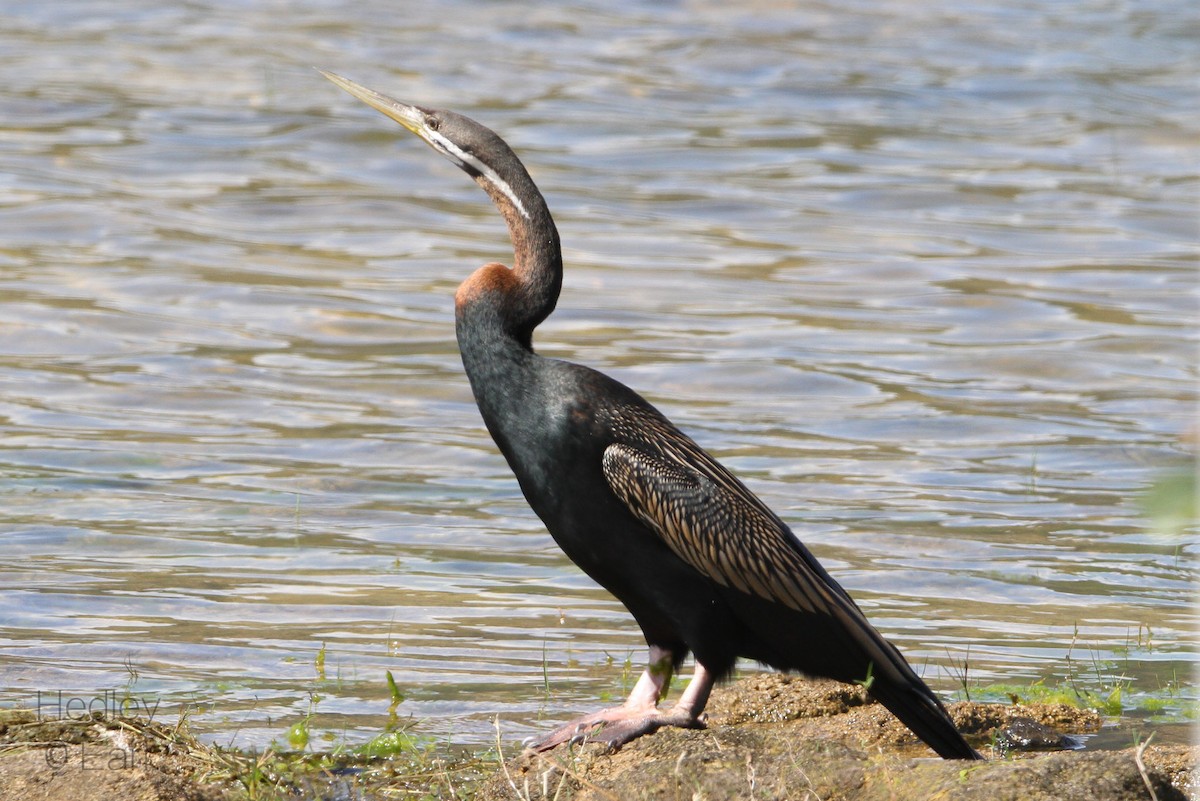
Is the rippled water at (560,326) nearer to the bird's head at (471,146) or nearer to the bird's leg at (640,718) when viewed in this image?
the bird's leg at (640,718)

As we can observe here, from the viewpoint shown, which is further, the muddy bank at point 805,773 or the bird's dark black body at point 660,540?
the bird's dark black body at point 660,540

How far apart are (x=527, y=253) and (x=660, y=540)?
874 mm

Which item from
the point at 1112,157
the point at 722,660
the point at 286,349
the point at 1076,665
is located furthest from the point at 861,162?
the point at 722,660

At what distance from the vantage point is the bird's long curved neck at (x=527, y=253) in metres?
5.06

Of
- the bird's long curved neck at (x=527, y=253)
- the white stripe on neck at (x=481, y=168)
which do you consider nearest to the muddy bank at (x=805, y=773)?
the bird's long curved neck at (x=527, y=253)

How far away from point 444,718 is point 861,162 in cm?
1344

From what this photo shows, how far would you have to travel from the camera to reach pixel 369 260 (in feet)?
48.2

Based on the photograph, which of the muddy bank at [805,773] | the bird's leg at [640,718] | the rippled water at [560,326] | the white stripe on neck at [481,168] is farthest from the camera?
the rippled water at [560,326]

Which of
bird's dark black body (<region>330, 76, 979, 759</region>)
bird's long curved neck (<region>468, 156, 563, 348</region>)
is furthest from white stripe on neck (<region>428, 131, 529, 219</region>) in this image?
bird's dark black body (<region>330, 76, 979, 759</region>)

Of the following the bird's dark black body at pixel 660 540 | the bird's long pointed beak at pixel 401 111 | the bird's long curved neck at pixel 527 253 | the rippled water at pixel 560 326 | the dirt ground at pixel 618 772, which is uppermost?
the bird's long pointed beak at pixel 401 111

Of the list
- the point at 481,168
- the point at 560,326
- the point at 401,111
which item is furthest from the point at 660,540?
the point at 560,326

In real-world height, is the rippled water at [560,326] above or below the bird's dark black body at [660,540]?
below

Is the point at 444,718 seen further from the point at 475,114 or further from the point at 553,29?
the point at 553,29

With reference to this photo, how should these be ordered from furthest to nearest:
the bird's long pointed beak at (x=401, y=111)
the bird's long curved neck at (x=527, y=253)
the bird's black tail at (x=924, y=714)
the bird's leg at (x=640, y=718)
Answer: the bird's long pointed beak at (x=401, y=111), the bird's long curved neck at (x=527, y=253), the bird's black tail at (x=924, y=714), the bird's leg at (x=640, y=718)
